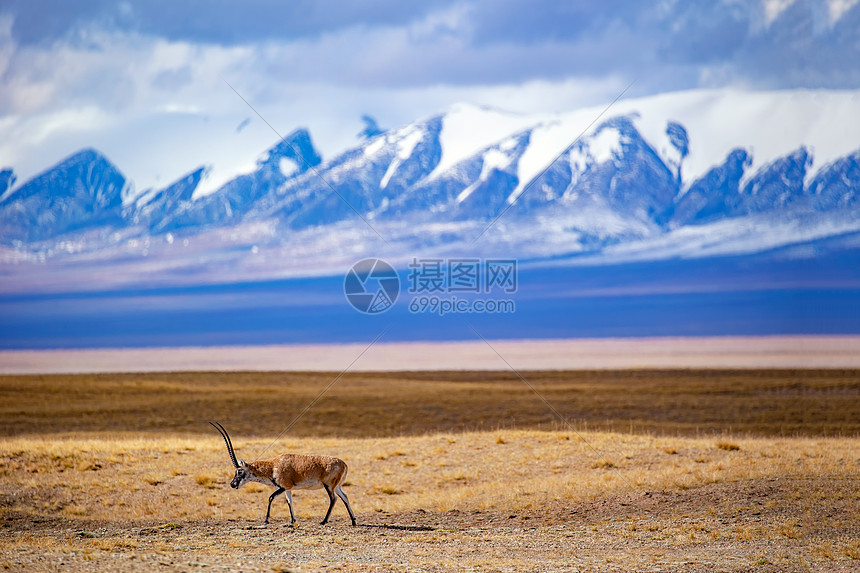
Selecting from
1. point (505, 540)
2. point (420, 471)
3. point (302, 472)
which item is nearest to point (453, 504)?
point (505, 540)

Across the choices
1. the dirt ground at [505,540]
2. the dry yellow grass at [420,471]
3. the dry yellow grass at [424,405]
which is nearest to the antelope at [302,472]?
the dirt ground at [505,540]

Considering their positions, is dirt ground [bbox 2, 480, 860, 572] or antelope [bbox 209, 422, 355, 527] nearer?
dirt ground [bbox 2, 480, 860, 572]

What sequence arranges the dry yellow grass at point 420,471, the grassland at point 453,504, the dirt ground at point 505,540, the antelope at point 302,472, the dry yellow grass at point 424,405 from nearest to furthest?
the dirt ground at point 505,540 < the grassland at point 453,504 < the antelope at point 302,472 < the dry yellow grass at point 420,471 < the dry yellow grass at point 424,405

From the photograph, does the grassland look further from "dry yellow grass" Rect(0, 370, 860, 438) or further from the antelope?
"dry yellow grass" Rect(0, 370, 860, 438)

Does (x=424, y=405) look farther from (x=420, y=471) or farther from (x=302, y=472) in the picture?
(x=302, y=472)

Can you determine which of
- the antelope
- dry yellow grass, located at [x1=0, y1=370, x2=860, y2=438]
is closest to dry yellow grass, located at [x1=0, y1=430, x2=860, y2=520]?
the antelope

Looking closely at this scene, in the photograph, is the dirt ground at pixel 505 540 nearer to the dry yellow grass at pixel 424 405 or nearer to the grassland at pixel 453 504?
the grassland at pixel 453 504

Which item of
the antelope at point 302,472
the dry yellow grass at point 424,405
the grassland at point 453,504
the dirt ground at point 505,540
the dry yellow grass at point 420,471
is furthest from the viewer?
the dry yellow grass at point 424,405

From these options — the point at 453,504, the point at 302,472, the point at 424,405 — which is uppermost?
the point at 302,472

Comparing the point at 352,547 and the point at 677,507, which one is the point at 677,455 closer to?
the point at 677,507

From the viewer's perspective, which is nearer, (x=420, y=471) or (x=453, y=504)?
(x=453, y=504)

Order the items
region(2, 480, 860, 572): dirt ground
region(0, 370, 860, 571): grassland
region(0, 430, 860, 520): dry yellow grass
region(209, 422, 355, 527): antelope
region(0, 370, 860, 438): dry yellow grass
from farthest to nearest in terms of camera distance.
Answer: region(0, 370, 860, 438): dry yellow grass, region(0, 430, 860, 520): dry yellow grass, region(209, 422, 355, 527): antelope, region(0, 370, 860, 571): grassland, region(2, 480, 860, 572): dirt ground

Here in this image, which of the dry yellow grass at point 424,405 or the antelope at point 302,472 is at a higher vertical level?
the antelope at point 302,472

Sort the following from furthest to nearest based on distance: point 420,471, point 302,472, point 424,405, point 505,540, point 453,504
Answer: point 424,405 < point 420,471 < point 453,504 < point 302,472 < point 505,540
